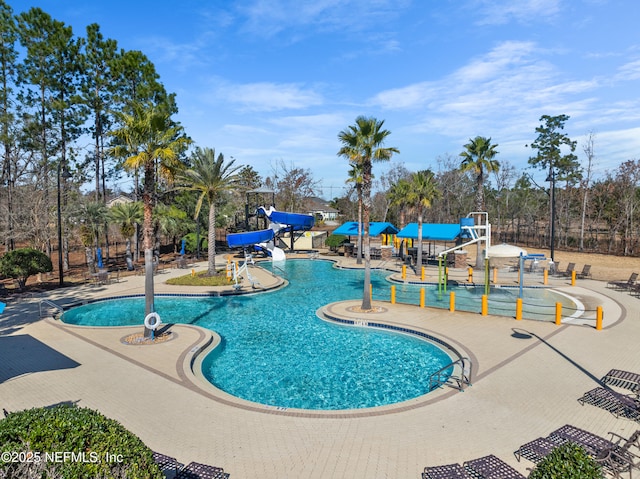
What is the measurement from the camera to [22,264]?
2223cm

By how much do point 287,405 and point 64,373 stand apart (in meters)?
6.61

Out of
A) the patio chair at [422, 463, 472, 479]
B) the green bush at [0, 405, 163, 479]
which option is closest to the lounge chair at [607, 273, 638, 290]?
the patio chair at [422, 463, 472, 479]

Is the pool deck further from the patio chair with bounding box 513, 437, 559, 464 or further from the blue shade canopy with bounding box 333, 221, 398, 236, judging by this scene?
the blue shade canopy with bounding box 333, 221, 398, 236

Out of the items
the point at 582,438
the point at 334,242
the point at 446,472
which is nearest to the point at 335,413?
the point at 446,472

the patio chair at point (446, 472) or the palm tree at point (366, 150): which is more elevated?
the palm tree at point (366, 150)

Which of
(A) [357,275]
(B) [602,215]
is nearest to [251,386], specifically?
(A) [357,275]

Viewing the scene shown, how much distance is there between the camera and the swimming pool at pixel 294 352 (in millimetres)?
11047

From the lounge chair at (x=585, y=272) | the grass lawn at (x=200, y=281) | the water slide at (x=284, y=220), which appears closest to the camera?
the grass lawn at (x=200, y=281)

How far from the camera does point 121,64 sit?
29453 millimetres

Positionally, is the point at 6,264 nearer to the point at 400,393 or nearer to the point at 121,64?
the point at 121,64

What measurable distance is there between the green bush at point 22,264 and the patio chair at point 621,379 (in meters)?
27.0

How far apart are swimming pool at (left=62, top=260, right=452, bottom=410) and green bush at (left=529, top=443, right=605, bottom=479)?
5.65 metres

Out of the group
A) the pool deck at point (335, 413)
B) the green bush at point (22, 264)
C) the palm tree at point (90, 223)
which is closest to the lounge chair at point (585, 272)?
the pool deck at point (335, 413)

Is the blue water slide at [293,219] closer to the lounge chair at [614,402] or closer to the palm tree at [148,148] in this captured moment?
the palm tree at [148,148]
